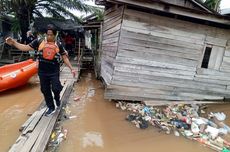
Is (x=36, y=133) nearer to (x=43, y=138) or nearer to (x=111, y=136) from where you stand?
(x=43, y=138)

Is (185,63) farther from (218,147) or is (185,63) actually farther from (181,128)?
(218,147)

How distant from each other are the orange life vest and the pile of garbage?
262cm

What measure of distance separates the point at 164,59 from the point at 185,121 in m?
1.86

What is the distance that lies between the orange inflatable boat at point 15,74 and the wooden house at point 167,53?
333cm

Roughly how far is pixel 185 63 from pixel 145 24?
1.75 metres

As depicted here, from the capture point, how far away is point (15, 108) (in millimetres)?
6215

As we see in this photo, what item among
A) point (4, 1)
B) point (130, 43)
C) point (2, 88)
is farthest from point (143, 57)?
point (4, 1)

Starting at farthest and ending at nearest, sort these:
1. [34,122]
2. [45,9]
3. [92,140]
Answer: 1. [45,9]
2. [92,140]
3. [34,122]

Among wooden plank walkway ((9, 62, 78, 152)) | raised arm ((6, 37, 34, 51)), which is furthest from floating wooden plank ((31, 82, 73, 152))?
raised arm ((6, 37, 34, 51))

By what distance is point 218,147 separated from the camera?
4641mm

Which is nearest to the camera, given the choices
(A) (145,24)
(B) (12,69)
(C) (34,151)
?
(C) (34,151)

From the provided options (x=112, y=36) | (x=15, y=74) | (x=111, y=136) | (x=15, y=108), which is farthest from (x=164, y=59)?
(x=15, y=74)

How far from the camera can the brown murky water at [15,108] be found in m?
4.56

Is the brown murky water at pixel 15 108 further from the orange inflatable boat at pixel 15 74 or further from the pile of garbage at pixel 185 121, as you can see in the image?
the pile of garbage at pixel 185 121
